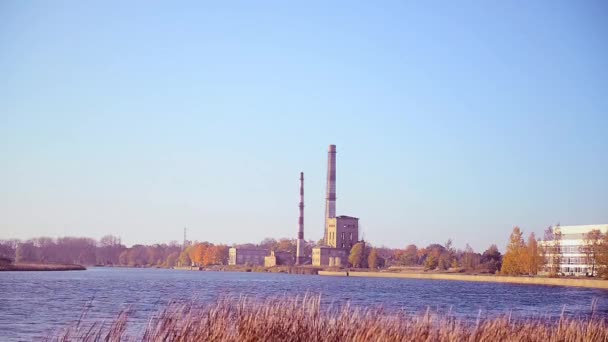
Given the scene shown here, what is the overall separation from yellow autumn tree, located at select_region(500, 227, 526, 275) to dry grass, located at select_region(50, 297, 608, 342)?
70614mm

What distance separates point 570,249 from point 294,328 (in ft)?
270

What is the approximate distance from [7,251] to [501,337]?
134 meters

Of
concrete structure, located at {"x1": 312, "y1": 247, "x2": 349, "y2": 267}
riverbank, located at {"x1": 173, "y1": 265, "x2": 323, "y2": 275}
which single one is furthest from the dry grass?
concrete structure, located at {"x1": 312, "y1": 247, "x2": 349, "y2": 267}

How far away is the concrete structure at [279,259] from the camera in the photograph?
5517 inches

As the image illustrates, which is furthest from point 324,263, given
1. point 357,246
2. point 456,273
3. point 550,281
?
point 550,281

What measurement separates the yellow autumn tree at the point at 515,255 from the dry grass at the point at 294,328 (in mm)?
70614

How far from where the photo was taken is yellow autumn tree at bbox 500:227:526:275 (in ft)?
285

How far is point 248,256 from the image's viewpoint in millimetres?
152875

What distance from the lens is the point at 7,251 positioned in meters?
139

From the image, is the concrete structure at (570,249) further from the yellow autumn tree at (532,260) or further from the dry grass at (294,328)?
the dry grass at (294,328)

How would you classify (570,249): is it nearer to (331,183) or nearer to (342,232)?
(331,183)

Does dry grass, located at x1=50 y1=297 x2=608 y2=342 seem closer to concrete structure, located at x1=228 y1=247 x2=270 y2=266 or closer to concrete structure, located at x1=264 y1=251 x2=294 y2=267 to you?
concrete structure, located at x1=264 y1=251 x2=294 y2=267

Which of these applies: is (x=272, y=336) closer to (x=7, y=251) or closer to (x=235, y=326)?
(x=235, y=326)

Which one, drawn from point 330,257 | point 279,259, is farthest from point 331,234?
point 279,259
